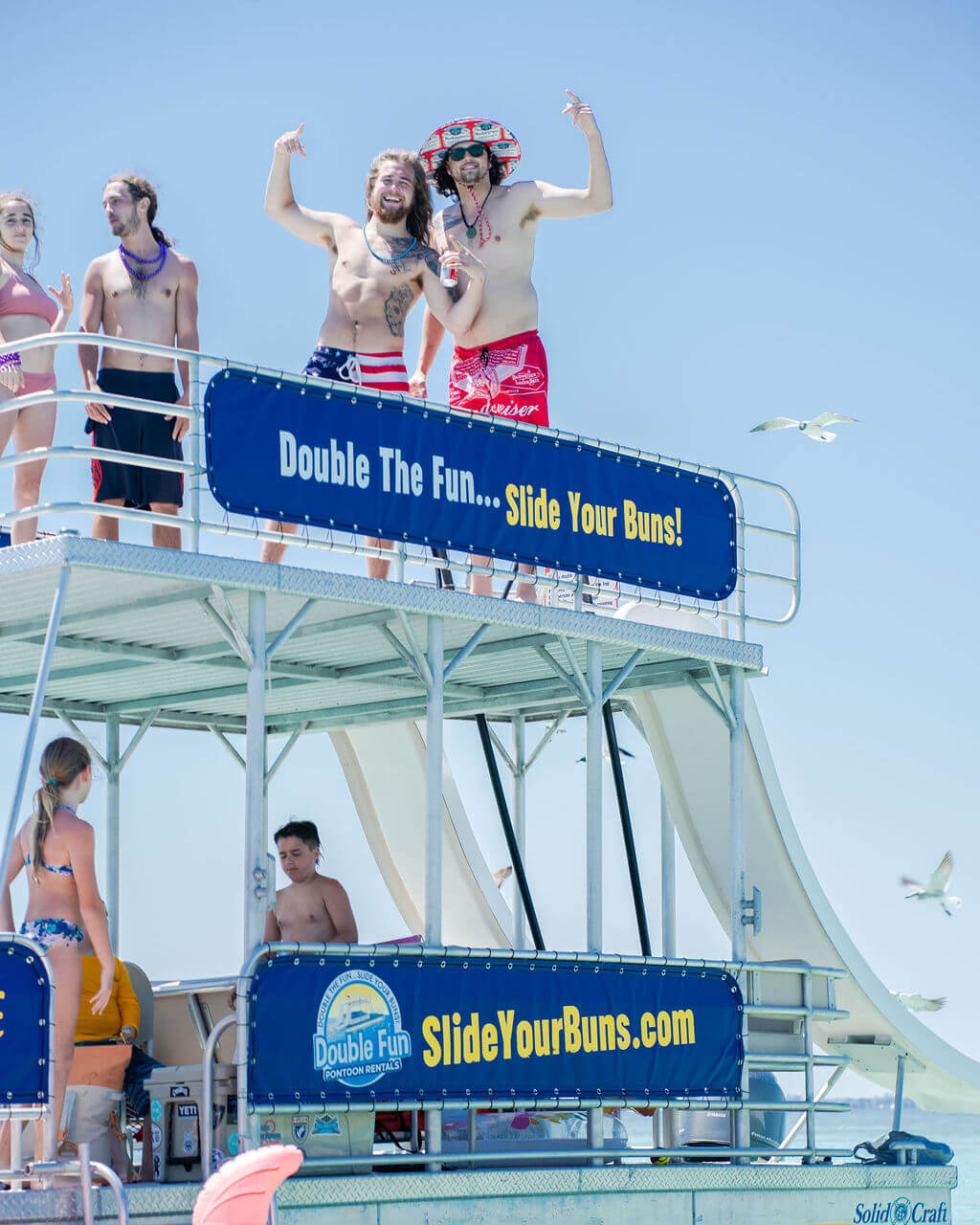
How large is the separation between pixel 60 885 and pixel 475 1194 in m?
2.56

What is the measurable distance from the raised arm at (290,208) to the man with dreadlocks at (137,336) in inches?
43.2

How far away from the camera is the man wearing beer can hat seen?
36.6ft

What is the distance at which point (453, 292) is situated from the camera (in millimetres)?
10898

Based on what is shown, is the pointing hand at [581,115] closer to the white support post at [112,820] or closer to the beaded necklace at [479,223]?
the beaded necklace at [479,223]

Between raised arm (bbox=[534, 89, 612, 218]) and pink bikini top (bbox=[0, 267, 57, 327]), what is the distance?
3185 mm

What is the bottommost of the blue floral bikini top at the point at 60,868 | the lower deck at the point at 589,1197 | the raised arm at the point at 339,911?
the lower deck at the point at 589,1197

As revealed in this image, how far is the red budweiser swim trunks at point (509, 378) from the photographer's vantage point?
11172 millimetres

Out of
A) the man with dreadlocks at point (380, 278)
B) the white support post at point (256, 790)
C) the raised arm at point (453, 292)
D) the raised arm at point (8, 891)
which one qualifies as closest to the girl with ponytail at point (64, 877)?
the raised arm at point (8, 891)

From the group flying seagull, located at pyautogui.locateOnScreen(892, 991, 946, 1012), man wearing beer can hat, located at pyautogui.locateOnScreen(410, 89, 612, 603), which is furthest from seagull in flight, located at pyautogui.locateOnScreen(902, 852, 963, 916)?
man wearing beer can hat, located at pyautogui.locateOnScreen(410, 89, 612, 603)

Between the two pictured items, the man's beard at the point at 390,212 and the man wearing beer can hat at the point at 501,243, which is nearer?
the man's beard at the point at 390,212

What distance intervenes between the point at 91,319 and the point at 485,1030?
4268 mm

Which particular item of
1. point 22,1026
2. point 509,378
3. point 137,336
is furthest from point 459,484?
point 22,1026

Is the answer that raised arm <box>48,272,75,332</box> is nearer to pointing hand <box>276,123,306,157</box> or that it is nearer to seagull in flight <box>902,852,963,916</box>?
pointing hand <box>276,123,306,157</box>

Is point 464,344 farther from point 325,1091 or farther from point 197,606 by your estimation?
point 325,1091
